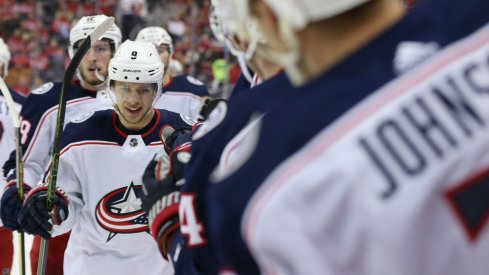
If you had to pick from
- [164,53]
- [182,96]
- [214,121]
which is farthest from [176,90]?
[214,121]

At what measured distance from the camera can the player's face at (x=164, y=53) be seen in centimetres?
533

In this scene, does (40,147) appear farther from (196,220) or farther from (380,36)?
(380,36)

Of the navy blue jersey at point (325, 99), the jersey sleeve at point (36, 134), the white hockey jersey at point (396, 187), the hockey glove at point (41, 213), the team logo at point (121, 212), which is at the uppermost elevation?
the navy blue jersey at point (325, 99)

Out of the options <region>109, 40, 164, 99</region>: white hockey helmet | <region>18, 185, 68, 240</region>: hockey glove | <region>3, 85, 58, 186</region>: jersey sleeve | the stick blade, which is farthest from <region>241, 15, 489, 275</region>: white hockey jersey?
<region>3, 85, 58, 186</region>: jersey sleeve

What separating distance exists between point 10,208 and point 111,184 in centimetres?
46

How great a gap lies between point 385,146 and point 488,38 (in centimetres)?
21

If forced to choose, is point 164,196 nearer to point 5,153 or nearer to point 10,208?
point 10,208

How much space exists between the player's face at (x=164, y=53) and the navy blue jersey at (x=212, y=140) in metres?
3.58

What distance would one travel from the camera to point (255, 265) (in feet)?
4.41

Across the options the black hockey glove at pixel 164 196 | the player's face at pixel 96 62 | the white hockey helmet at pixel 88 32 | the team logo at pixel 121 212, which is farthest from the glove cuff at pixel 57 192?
the black hockey glove at pixel 164 196

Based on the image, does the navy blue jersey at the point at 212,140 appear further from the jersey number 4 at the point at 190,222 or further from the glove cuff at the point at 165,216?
the glove cuff at the point at 165,216

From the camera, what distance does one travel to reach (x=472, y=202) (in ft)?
3.60

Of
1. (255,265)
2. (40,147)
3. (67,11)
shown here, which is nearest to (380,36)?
(255,265)

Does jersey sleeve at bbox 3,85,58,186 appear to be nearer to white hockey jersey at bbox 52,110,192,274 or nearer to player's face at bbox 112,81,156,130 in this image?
white hockey jersey at bbox 52,110,192,274
